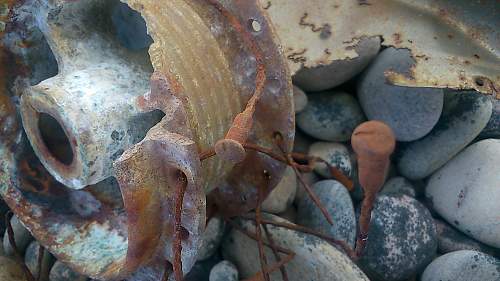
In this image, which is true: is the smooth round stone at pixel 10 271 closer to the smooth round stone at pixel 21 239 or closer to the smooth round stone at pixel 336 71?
the smooth round stone at pixel 21 239

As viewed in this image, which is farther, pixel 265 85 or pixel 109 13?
pixel 109 13

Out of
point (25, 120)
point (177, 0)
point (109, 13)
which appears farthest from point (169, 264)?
point (109, 13)

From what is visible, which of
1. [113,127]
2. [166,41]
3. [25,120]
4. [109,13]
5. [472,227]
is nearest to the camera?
[166,41]

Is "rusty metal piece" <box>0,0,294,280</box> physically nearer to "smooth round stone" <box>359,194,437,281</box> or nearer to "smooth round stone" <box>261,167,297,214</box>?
"smooth round stone" <box>261,167,297,214</box>

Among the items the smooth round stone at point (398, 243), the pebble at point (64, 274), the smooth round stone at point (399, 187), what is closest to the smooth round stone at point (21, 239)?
the pebble at point (64, 274)

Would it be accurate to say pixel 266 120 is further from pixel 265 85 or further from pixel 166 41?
pixel 166 41

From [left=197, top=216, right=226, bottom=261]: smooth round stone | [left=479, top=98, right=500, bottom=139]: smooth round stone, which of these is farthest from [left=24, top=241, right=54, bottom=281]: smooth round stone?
[left=479, top=98, right=500, bottom=139]: smooth round stone

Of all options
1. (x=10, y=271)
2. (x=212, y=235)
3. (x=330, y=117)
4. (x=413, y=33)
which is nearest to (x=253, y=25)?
(x=413, y=33)
